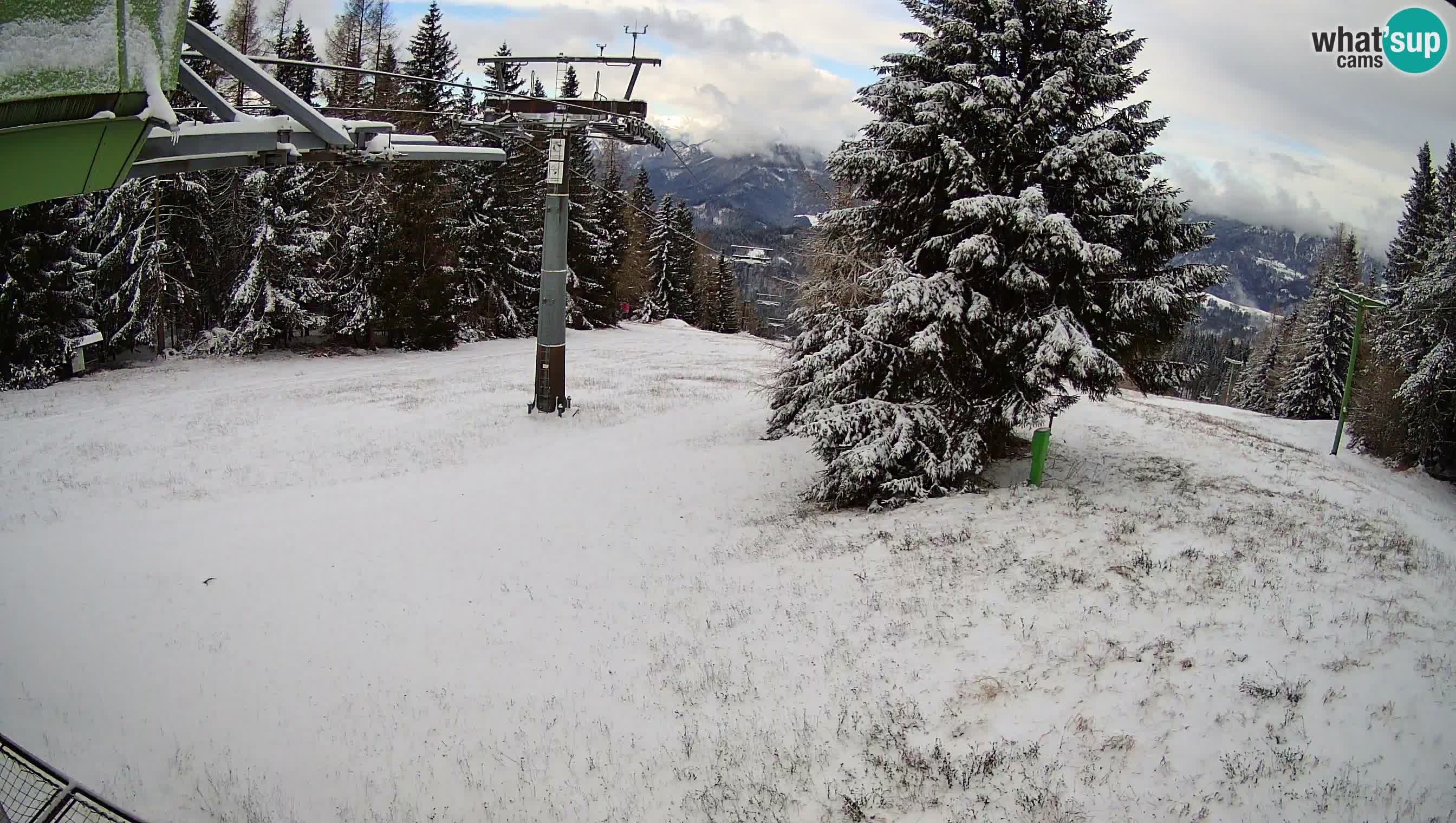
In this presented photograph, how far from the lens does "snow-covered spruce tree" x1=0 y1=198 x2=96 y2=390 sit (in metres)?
23.7

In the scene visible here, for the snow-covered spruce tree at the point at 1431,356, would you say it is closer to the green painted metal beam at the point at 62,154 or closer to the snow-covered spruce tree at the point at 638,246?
the green painted metal beam at the point at 62,154

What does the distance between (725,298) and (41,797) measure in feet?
247

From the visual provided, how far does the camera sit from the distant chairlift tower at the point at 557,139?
19219 millimetres

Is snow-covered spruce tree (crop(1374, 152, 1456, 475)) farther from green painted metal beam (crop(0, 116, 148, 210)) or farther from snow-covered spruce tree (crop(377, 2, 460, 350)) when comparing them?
snow-covered spruce tree (crop(377, 2, 460, 350))

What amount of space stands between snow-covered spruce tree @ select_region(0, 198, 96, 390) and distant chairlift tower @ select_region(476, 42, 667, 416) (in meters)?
15.9

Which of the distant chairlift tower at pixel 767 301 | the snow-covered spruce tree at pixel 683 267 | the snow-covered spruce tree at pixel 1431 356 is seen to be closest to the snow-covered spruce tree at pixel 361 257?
the distant chairlift tower at pixel 767 301

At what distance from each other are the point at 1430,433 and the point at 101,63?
113ft

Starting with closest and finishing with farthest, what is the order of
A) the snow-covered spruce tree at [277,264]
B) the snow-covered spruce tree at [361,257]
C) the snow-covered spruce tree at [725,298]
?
the snow-covered spruce tree at [277,264]
the snow-covered spruce tree at [361,257]
the snow-covered spruce tree at [725,298]

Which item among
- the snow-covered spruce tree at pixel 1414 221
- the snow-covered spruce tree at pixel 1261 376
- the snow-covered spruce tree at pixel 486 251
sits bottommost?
the snow-covered spruce tree at pixel 1261 376

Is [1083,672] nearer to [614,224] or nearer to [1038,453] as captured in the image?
[1038,453]

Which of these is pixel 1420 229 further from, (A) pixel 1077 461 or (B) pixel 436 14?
(B) pixel 436 14

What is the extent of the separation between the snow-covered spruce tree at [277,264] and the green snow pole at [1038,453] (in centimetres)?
3018

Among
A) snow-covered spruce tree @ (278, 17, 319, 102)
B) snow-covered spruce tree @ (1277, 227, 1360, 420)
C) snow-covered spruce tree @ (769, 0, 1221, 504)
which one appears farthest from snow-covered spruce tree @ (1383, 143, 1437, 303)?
snow-covered spruce tree @ (278, 17, 319, 102)

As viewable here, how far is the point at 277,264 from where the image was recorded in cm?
3177
